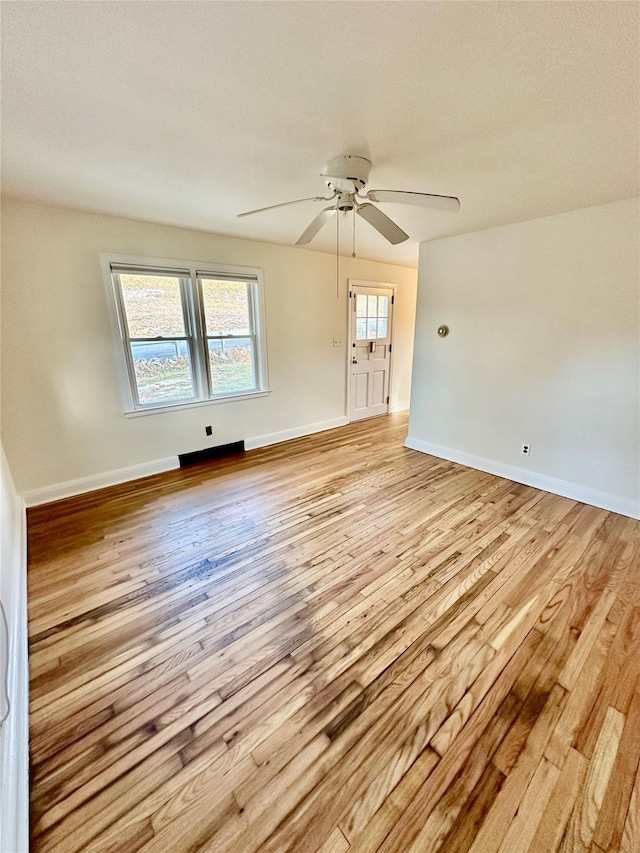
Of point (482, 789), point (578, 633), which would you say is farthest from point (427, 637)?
point (578, 633)

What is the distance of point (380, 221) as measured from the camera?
2.07 m

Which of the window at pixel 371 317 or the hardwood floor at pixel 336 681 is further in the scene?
the window at pixel 371 317

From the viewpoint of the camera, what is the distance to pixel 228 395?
4.04 meters

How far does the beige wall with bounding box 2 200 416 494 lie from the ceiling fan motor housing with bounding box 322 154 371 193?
207 cm

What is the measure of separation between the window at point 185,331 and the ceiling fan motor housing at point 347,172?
6.78 ft

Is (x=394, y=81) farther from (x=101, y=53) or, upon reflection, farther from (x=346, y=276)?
(x=346, y=276)

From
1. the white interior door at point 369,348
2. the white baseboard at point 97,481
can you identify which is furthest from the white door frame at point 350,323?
the white baseboard at point 97,481

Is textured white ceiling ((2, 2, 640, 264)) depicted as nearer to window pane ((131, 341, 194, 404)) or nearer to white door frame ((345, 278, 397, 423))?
window pane ((131, 341, 194, 404))

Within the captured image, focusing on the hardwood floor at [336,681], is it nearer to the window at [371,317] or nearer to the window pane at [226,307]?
the window pane at [226,307]

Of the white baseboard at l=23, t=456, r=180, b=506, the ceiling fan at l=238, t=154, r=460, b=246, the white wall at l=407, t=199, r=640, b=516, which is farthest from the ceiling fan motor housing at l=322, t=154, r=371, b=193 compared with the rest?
the white baseboard at l=23, t=456, r=180, b=506

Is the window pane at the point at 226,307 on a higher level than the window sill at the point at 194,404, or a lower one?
higher

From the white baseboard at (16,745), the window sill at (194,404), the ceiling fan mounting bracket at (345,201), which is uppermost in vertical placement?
the ceiling fan mounting bracket at (345,201)

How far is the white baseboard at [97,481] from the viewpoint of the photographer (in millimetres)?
3039

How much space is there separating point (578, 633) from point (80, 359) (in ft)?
13.6
